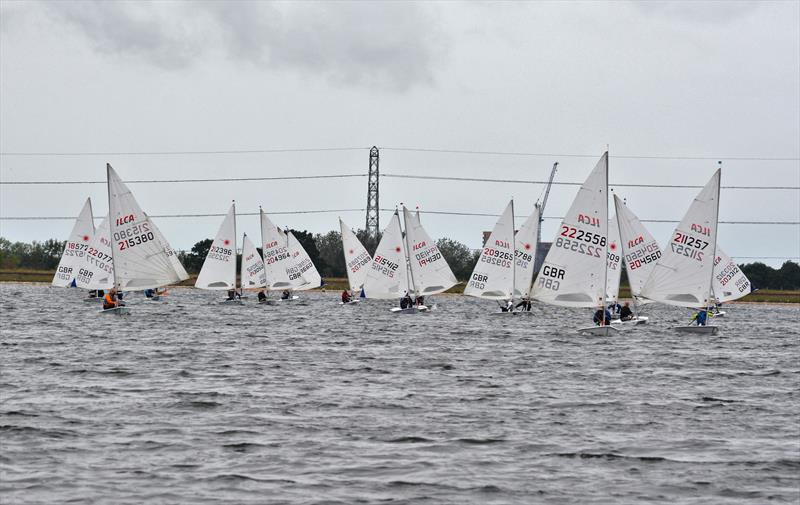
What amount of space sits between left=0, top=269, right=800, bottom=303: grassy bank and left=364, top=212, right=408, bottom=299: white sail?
4367cm

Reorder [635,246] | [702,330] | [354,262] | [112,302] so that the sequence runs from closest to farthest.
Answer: [702,330], [112,302], [635,246], [354,262]

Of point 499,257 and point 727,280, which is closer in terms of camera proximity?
point 499,257

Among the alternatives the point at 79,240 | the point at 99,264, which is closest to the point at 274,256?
the point at 99,264

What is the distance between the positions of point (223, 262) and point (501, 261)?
30508 millimetres

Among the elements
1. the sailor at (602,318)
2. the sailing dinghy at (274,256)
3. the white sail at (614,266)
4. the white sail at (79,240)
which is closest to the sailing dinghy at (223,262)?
the sailing dinghy at (274,256)

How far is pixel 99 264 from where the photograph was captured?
304 ft

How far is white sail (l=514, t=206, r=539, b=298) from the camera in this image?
80.2 metres

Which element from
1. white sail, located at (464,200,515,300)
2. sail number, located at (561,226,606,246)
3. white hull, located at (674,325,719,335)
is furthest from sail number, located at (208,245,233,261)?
white hull, located at (674,325,719,335)

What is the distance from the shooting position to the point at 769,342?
56781 millimetres

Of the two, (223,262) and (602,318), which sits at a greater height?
(223,262)

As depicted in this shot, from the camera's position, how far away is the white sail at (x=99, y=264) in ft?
299

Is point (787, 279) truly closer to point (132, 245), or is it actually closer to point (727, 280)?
point (727, 280)

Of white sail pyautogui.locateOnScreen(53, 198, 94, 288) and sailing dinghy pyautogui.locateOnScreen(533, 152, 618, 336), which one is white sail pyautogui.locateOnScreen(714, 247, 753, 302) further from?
white sail pyautogui.locateOnScreen(53, 198, 94, 288)

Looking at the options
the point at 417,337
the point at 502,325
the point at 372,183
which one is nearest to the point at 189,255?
the point at 372,183
